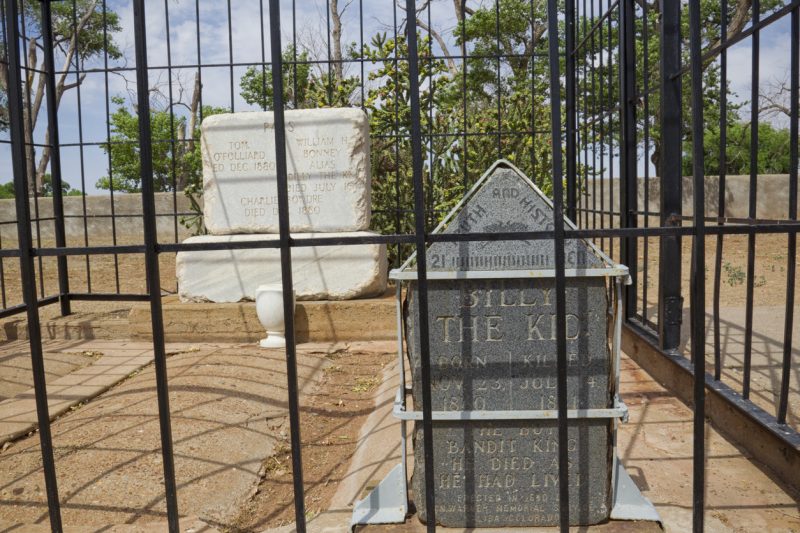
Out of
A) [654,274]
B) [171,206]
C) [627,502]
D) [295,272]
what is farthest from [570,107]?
[171,206]

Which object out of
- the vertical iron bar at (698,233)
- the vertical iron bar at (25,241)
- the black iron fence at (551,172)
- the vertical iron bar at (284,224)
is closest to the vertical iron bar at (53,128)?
the black iron fence at (551,172)

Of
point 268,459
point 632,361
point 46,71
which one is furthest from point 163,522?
point 46,71

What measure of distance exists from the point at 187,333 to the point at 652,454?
5.00 metres

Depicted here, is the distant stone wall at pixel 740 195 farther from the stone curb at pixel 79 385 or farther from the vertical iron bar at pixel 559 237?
the vertical iron bar at pixel 559 237

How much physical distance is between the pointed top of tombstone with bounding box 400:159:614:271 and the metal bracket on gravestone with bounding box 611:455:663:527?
2.67 feet

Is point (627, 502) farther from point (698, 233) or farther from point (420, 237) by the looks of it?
point (420, 237)

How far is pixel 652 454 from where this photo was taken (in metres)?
3.37

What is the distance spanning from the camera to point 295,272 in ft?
23.0

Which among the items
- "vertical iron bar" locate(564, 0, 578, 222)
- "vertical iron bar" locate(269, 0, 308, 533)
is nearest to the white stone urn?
"vertical iron bar" locate(564, 0, 578, 222)

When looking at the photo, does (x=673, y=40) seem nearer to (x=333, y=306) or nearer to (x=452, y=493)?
(x=452, y=493)

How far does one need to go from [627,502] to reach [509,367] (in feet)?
2.35

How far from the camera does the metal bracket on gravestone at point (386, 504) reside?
2.61m

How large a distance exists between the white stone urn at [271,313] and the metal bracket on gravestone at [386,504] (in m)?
3.89

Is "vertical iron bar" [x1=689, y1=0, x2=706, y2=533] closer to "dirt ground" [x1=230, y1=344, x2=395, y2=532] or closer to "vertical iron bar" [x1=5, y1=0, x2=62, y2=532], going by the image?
"dirt ground" [x1=230, y1=344, x2=395, y2=532]
